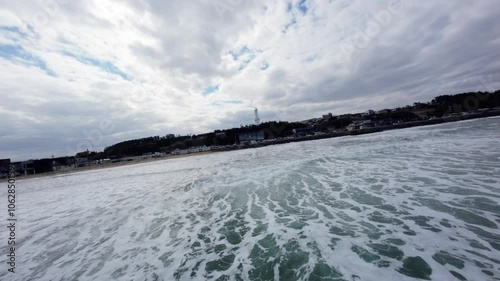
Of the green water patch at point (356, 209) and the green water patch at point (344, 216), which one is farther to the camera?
the green water patch at point (356, 209)

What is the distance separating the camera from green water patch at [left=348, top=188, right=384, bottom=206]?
692 cm

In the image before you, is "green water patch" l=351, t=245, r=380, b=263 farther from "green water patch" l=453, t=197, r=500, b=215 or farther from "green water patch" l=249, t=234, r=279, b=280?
"green water patch" l=453, t=197, r=500, b=215

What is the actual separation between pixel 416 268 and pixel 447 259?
64 cm

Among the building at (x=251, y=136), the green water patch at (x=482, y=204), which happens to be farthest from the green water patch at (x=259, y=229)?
the building at (x=251, y=136)

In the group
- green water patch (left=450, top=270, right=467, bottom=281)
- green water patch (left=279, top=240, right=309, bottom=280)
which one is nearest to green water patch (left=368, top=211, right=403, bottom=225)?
green water patch (left=450, top=270, right=467, bottom=281)

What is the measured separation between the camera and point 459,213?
17.7 feet

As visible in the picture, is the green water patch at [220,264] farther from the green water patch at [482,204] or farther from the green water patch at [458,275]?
the green water patch at [482,204]

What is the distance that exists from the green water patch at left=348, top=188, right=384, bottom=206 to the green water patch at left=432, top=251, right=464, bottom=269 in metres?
2.89

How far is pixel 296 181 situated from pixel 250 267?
7805mm

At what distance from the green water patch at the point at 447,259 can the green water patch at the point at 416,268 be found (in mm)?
249

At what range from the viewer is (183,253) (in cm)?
520

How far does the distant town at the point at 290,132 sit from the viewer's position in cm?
7388

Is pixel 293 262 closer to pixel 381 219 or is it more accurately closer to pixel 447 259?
pixel 447 259

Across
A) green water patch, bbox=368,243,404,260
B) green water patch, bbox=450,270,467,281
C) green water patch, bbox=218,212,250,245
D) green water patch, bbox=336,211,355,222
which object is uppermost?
green water patch, bbox=368,243,404,260
